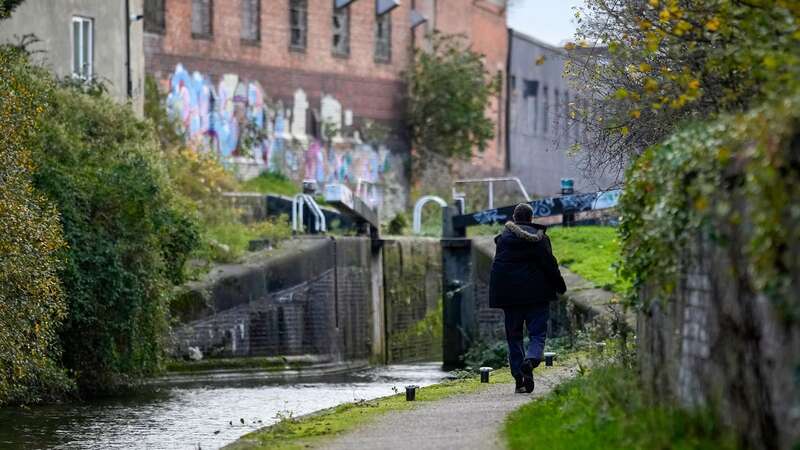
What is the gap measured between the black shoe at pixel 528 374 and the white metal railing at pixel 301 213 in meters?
17.9

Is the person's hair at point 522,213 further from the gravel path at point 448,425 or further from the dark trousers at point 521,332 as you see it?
the gravel path at point 448,425

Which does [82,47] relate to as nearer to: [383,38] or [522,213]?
[522,213]

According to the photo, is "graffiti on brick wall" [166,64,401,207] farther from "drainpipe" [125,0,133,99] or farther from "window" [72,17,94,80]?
"window" [72,17,94,80]

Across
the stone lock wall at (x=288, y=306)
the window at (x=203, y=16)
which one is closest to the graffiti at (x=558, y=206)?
the stone lock wall at (x=288, y=306)

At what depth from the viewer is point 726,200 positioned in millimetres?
10398

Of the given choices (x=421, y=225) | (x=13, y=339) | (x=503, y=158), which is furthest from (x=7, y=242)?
(x=503, y=158)

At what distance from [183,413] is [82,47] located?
13.6 meters

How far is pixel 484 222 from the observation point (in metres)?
33.2

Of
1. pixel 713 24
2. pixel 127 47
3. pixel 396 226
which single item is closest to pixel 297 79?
pixel 396 226

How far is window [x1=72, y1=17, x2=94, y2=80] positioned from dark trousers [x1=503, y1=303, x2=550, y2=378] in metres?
17.1

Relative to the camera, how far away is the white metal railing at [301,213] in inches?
1400

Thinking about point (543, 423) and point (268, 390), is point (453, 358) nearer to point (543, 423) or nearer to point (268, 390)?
point (268, 390)

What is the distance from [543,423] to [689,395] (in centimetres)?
253

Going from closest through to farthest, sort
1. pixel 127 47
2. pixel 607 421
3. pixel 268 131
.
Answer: pixel 607 421 < pixel 127 47 < pixel 268 131
